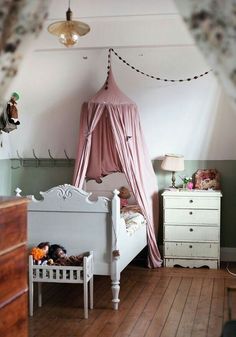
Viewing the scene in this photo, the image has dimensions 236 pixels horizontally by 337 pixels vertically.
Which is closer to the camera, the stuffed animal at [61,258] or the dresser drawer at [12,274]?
the dresser drawer at [12,274]

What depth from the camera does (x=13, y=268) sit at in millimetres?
3045

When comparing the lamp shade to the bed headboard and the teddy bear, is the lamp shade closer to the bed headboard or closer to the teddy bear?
the teddy bear

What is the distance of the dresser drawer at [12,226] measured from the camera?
9.55ft

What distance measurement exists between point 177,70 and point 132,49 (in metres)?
0.60

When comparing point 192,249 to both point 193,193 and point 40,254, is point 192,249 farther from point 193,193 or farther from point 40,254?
point 40,254

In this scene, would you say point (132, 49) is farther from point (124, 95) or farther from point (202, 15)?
point (202, 15)

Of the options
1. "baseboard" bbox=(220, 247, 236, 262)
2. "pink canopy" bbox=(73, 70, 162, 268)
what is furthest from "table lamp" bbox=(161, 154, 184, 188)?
"baseboard" bbox=(220, 247, 236, 262)

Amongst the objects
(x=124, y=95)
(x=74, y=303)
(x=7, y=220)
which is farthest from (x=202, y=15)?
(x=124, y=95)

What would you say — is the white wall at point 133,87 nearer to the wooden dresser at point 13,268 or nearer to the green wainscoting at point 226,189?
the green wainscoting at point 226,189

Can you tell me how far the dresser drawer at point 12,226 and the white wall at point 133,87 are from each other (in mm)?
2967

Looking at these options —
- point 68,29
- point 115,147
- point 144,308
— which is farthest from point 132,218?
point 68,29

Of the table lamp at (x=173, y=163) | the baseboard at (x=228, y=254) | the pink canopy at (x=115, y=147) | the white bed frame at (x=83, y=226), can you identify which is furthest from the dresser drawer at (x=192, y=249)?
the white bed frame at (x=83, y=226)

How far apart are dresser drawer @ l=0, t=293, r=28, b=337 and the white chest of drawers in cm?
325

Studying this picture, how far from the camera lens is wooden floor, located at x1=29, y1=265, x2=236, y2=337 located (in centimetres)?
393
